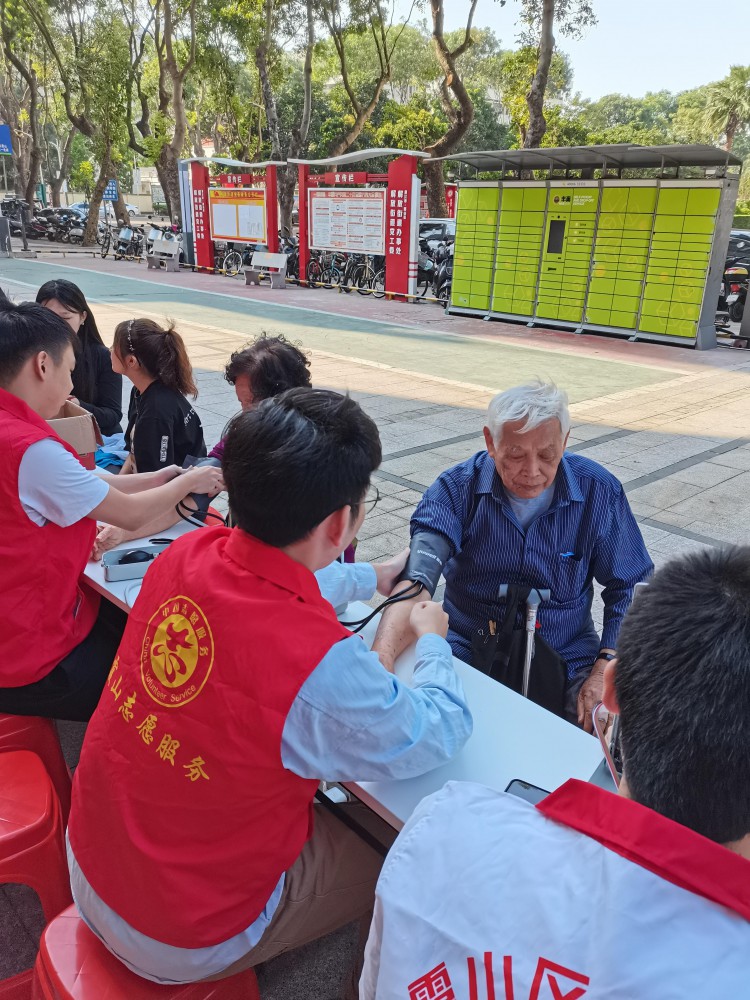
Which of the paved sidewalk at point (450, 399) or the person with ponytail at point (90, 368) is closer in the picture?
the person with ponytail at point (90, 368)

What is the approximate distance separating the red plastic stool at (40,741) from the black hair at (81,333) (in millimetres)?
2349

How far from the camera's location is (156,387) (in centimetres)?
313

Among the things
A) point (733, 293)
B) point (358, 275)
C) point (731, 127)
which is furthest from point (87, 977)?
point (731, 127)

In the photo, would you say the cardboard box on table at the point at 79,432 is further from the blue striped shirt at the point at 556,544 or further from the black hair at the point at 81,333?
the blue striped shirt at the point at 556,544

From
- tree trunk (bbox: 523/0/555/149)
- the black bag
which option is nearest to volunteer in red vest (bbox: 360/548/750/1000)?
the black bag

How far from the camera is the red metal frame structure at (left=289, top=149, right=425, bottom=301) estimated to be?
1360 centimetres

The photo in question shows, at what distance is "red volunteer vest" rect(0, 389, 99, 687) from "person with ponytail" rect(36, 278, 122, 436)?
219 centimetres

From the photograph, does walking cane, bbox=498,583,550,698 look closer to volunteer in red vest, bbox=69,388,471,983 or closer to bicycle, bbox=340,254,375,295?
volunteer in red vest, bbox=69,388,471,983

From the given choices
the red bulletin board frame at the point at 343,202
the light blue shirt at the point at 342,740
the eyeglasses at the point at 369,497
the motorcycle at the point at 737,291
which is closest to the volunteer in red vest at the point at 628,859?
the light blue shirt at the point at 342,740

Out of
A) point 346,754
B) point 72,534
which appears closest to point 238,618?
point 346,754

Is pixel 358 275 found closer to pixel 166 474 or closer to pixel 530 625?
pixel 166 474

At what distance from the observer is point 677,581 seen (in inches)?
34.9

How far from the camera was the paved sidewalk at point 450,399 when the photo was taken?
14.1 ft

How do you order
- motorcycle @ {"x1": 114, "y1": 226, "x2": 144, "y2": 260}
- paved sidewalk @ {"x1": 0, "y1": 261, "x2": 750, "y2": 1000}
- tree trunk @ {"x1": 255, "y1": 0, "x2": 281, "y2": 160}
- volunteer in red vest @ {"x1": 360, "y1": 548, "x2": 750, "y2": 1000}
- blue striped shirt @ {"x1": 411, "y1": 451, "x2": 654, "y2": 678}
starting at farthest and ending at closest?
1. motorcycle @ {"x1": 114, "y1": 226, "x2": 144, "y2": 260}
2. tree trunk @ {"x1": 255, "y1": 0, "x2": 281, "y2": 160}
3. paved sidewalk @ {"x1": 0, "y1": 261, "x2": 750, "y2": 1000}
4. blue striped shirt @ {"x1": 411, "y1": 451, "x2": 654, "y2": 678}
5. volunteer in red vest @ {"x1": 360, "y1": 548, "x2": 750, "y2": 1000}
